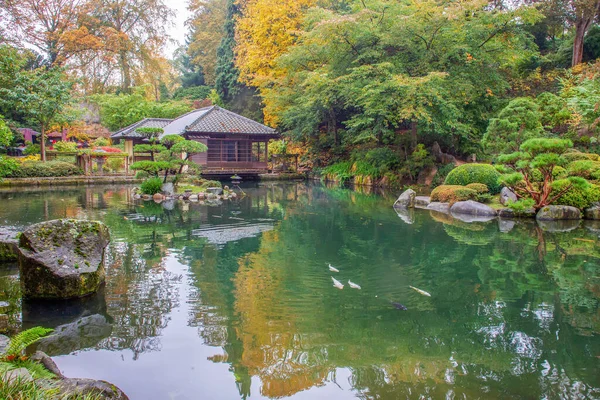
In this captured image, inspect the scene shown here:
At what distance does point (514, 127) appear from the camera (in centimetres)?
1415

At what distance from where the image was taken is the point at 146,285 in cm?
592

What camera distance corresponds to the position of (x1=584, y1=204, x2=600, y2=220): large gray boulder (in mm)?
11500

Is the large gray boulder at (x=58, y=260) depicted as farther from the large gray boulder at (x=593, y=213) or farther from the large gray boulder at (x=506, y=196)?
the large gray boulder at (x=593, y=213)

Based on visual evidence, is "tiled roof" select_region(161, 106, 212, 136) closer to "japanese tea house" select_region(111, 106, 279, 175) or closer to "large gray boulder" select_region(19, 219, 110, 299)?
"japanese tea house" select_region(111, 106, 279, 175)

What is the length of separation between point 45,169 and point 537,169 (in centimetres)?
1994

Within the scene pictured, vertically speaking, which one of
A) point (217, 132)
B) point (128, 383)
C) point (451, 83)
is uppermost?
point (451, 83)

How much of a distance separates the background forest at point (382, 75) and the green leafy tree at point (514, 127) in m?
0.05

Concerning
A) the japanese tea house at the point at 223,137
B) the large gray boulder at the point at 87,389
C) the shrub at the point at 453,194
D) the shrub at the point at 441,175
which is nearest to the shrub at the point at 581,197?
the shrub at the point at 453,194

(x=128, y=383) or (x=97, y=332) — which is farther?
(x=97, y=332)

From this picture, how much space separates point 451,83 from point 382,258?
42.3 feet

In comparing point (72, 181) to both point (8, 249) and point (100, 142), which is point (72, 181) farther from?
point (8, 249)

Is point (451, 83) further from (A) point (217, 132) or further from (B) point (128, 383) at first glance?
(B) point (128, 383)

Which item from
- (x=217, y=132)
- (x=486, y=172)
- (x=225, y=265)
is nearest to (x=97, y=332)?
(x=225, y=265)

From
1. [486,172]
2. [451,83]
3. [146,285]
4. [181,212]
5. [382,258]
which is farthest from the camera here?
[451,83]
